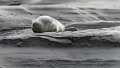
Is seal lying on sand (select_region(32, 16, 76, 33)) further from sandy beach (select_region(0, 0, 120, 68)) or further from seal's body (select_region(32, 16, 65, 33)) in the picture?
sandy beach (select_region(0, 0, 120, 68))

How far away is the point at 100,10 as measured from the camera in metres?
7.72

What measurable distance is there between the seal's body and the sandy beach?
0.12 metres

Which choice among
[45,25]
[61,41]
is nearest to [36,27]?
[45,25]

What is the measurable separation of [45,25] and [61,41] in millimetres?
618

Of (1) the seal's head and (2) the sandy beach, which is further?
(1) the seal's head

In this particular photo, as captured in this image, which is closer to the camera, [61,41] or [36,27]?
[61,41]

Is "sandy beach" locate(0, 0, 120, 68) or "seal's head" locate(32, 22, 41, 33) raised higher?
"seal's head" locate(32, 22, 41, 33)

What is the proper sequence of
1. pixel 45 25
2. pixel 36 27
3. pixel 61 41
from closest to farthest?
pixel 61 41, pixel 36 27, pixel 45 25

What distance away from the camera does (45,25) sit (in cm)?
586

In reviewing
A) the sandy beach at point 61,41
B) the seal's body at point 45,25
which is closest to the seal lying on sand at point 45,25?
the seal's body at point 45,25

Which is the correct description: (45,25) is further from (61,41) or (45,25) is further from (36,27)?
(61,41)

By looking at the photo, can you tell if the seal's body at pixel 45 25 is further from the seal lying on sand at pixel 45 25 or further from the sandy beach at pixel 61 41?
the sandy beach at pixel 61 41

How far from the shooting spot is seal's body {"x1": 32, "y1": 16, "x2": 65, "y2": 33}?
18.7ft

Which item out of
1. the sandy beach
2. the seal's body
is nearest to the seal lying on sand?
Result: the seal's body
